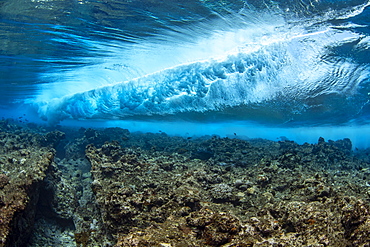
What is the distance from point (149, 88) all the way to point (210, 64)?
24.2 feet

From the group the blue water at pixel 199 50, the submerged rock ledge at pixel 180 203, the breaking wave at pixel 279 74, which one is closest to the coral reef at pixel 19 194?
the submerged rock ledge at pixel 180 203

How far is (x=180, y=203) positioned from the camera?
17.3 ft

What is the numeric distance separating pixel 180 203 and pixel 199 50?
10295 millimetres

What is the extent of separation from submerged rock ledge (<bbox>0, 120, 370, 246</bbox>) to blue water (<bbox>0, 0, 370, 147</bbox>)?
6.47 meters

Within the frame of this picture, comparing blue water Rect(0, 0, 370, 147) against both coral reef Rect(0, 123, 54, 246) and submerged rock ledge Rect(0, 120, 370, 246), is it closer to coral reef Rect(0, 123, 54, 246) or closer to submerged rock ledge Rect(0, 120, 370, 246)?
submerged rock ledge Rect(0, 120, 370, 246)

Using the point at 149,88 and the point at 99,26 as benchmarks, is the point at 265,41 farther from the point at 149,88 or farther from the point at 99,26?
the point at 149,88

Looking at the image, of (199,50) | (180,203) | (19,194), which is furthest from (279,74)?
(19,194)

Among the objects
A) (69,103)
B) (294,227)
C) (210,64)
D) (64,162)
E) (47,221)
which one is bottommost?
(47,221)

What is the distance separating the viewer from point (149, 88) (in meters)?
19.5

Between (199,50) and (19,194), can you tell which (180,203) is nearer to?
(19,194)

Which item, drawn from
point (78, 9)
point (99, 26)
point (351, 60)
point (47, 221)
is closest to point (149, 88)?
point (99, 26)

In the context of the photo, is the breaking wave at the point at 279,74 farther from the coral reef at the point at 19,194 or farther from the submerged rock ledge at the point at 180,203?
the coral reef at the point at 19,194

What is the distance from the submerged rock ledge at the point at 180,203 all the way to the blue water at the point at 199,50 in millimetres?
6474

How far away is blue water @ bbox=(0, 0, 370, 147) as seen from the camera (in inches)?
353
